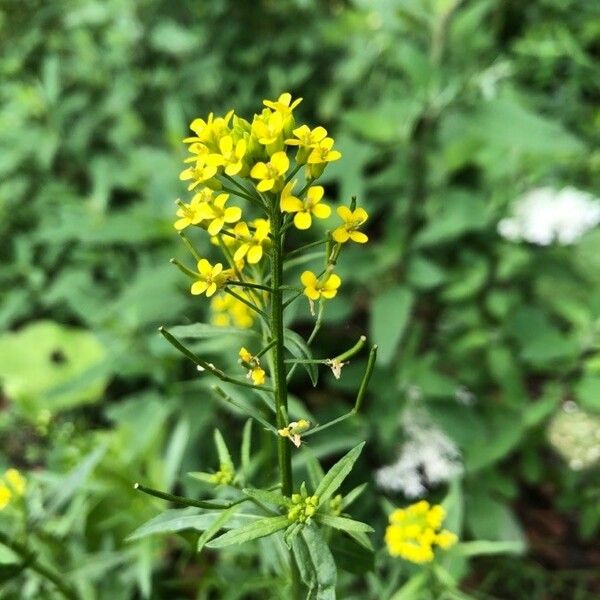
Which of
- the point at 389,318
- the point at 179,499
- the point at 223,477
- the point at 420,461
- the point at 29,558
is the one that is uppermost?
the point at 179,499

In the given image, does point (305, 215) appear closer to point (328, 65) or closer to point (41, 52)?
point (328, 65)

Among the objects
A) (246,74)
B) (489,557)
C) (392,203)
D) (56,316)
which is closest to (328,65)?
(246,74)

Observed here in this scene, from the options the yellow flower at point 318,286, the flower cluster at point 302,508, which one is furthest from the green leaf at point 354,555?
the yellow flower at point 318,286

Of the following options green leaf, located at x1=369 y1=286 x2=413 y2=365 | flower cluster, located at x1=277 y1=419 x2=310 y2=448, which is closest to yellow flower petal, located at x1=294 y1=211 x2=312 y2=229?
flower cluster, located at x1=277 y1=419 x2=310 y2=448

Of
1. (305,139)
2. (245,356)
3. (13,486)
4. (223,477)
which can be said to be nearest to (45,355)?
(13,486)

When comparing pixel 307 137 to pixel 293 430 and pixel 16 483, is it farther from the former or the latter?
pixel 16 483

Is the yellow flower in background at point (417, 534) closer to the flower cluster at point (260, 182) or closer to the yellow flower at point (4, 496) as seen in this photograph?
the flower cluster at point (260, 182)
